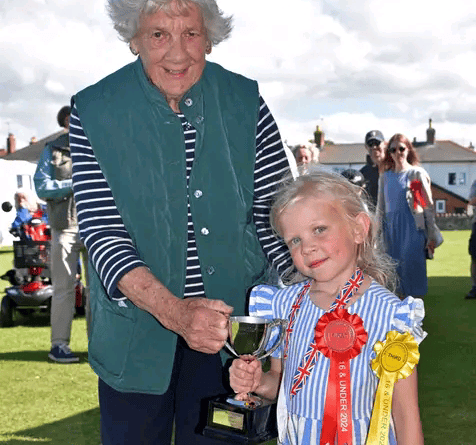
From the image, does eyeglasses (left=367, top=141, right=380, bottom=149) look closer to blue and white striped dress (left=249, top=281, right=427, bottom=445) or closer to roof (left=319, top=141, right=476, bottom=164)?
blue and white striped dress (left=249, top=281, right=427, bottom=445)

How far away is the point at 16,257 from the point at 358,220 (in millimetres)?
7930

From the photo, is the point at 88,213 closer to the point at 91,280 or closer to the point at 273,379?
the point at 91,280

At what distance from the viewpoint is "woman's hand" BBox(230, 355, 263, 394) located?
2.39m

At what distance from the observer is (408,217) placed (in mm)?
8477

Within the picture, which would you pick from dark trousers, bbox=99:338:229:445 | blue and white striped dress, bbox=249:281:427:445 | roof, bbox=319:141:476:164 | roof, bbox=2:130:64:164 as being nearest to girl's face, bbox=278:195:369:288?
blue and white striped dress, bbox=249:281:427:445

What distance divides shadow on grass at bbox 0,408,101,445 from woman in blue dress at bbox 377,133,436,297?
410 cm

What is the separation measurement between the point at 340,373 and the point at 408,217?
632 centimetres

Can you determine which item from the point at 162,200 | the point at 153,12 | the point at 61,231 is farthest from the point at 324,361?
the point at 61,231

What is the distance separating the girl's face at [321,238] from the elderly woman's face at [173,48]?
0.53 metres

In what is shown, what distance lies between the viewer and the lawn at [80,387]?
5141 millimetres

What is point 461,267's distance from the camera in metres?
17.2

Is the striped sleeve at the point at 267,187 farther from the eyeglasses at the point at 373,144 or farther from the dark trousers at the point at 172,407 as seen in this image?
the eyeglasses at the point at 373,144

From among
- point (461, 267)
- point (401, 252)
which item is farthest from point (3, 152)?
point (401, 252)

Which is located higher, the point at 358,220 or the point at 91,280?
the point at 358,220
